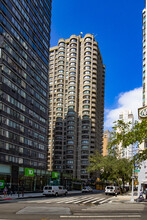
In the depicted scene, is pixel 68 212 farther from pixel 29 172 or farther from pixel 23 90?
pixel 23 90

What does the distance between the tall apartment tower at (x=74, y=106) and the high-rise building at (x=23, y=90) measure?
49917mm

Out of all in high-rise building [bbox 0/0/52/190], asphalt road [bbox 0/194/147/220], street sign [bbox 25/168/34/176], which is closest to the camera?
asphalt road [bbox 0/194/147/220]

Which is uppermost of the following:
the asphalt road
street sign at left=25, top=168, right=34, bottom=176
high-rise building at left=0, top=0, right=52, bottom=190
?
high-rise building at left=0, top=0, right=52, bottom=190

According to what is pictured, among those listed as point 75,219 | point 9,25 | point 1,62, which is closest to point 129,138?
point 75,219

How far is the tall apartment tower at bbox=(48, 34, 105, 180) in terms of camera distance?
122750 mm

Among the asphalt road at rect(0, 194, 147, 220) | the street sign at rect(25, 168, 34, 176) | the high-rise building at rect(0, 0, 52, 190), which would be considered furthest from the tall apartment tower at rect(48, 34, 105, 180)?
the asphalt road at rect(0, 194, 147, 220)

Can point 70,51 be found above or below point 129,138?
above

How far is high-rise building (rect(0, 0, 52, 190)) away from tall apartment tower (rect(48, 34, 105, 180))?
4992 centimetres

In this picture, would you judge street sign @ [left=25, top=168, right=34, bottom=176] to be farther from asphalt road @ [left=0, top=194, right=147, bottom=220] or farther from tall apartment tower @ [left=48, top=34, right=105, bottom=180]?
tall apartment tower @ [left=48, top=34, right=105, bottom=180]

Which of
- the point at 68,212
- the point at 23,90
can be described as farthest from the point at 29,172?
the point at 68,212

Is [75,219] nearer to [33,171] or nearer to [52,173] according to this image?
[33,171]

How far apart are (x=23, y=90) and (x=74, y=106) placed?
66.1 meters

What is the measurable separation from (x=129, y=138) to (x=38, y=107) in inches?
1754

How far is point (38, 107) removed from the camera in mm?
70750
